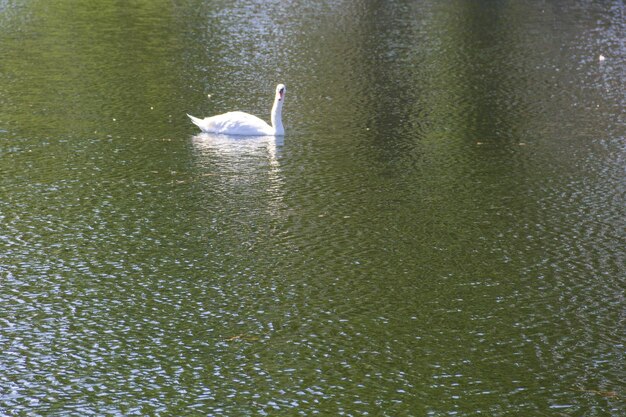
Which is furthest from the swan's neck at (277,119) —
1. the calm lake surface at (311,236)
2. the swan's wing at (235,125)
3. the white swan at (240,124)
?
the calm lake surface at (311,236)

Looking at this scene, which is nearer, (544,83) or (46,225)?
(46,225)

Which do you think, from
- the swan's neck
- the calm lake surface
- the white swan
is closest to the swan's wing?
the white swan

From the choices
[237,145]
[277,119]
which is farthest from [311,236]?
[277,119]

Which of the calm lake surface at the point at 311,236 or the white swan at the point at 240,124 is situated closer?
the calm lake surface at the point at 311,236

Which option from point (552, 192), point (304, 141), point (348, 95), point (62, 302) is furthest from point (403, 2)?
point (62, 302)

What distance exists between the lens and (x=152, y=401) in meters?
7.33

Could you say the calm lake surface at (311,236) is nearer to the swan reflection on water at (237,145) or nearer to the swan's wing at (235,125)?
the swan reflection on water at (237,145)

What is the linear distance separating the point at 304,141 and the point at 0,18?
14.0 metres

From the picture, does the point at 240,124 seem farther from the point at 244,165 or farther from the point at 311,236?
the point at 311,236

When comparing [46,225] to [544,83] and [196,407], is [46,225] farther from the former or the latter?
[544,83]

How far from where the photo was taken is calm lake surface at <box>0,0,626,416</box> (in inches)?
308

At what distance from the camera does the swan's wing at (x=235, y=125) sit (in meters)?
16.1

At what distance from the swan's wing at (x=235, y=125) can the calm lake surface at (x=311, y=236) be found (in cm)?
28

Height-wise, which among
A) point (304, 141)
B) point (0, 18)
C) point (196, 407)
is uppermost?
point (0, 18)
